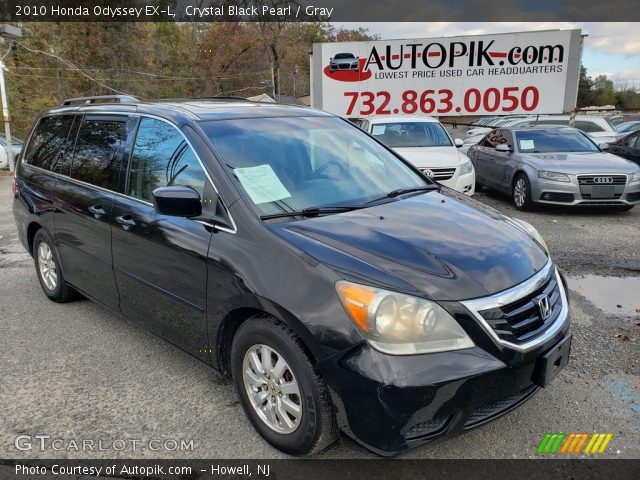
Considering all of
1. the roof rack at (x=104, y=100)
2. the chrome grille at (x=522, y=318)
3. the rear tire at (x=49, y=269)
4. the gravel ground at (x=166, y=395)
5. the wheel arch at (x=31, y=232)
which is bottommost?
the gravel ground at (x=166, y=395)

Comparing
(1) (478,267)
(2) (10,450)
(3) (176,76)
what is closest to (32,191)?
(2) (10,450)

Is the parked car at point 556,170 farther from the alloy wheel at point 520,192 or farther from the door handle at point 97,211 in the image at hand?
the door handle at point 97,211

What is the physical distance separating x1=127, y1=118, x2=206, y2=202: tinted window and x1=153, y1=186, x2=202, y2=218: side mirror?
0.37 feet

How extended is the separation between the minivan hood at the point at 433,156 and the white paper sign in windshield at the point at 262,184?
211 inches

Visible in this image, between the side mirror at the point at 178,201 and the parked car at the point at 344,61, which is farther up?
the parked car at the point at 344,61

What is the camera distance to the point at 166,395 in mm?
3236

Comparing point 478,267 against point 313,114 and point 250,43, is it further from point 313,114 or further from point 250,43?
point 250,43

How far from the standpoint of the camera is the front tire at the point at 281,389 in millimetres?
2338

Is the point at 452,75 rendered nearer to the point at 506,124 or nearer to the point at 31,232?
the point at 506,124

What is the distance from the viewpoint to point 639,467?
2.51m

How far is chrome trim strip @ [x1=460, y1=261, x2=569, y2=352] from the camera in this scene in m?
2.24

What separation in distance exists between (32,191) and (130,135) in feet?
5.84

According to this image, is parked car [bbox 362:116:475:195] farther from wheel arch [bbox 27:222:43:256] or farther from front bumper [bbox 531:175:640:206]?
wheel arch [bbox 27:222:43:256]

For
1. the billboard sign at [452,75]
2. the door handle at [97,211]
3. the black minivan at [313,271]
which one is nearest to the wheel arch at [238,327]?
the black minivan at [313,271]
